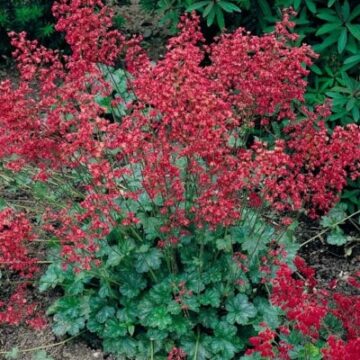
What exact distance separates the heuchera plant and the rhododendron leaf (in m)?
0.01

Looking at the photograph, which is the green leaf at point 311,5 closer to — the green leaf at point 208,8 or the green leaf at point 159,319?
the green leaf at point 208,8

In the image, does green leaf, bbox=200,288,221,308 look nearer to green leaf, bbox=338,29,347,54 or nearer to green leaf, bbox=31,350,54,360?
green leaf, bbox=31,350,54,360

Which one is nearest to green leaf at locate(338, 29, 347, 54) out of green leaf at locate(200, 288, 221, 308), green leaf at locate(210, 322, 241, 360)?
green leaf at locate(200, 288, 221, 308)

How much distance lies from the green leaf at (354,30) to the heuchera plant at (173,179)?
0.83 meters

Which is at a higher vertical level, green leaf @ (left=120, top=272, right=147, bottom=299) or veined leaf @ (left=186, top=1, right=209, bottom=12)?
veined leaf @ (left=186, top=1, right=209, bottom=12)

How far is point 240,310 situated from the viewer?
448cm

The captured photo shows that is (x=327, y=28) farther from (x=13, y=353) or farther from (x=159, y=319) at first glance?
(x=13, y=353)

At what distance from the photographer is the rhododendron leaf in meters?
4.45

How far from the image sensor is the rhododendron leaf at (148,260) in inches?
175

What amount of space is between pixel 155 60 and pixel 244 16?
1.71 metres

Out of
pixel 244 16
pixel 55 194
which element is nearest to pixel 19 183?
pixel 55 194

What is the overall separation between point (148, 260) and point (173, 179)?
693mm

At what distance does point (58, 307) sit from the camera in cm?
475

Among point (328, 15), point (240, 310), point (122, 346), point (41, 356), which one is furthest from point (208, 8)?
point (41, 356)
